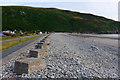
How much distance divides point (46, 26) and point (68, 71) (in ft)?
528

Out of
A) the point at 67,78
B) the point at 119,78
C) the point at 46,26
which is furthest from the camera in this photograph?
the point at 46,26

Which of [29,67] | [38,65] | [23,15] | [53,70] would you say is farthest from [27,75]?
[23,15]

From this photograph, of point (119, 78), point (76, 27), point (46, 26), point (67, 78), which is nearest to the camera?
point (67, 78)

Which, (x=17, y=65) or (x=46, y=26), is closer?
(x=17, y=65)

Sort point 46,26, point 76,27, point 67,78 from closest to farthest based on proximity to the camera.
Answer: point 67,78 < point 46,26 < point 76,27

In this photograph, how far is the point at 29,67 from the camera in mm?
6309

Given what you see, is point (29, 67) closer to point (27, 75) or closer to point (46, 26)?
point (27, 75)

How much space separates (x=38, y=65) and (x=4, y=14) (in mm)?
181235

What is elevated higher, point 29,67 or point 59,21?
point 59,21

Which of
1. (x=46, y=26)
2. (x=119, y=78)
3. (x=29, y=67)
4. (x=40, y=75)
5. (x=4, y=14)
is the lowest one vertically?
(x=119, y=78)

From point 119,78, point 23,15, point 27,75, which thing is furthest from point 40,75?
point 23,15

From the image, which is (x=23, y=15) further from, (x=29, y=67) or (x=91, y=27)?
(x=29, y=67)

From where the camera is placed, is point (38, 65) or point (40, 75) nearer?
point (40, 75)

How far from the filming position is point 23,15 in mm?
174625
